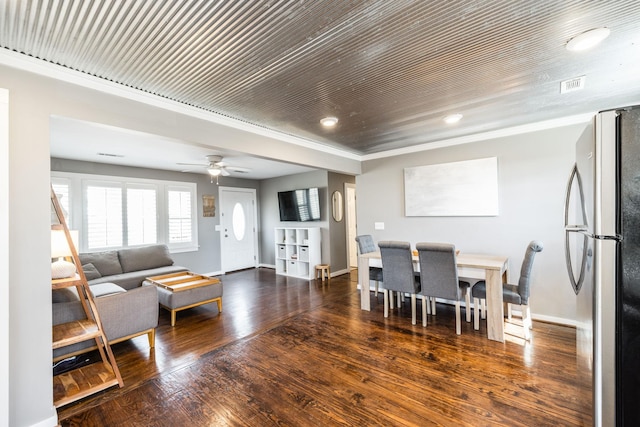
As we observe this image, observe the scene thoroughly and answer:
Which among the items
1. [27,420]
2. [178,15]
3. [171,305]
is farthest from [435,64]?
[171,305]

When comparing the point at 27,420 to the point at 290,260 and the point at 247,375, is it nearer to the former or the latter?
the point at 247,375

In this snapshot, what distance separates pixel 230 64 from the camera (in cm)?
189

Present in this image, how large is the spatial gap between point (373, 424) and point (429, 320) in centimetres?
200

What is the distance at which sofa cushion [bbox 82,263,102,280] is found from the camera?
4133 millimetres

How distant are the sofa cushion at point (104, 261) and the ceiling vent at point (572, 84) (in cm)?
616

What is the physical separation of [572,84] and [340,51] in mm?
2026

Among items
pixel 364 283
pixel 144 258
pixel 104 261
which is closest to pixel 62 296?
pixel 104 261

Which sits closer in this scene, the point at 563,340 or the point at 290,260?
the point at 563,340

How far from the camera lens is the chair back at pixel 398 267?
10.8 ft

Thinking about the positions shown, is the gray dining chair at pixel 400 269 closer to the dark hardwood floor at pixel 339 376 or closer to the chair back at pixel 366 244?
the dark hardwood floor at pixel 339 376

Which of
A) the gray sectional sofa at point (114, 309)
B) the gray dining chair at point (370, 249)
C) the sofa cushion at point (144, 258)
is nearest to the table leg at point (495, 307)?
the gray dining chair at point (370, 249)

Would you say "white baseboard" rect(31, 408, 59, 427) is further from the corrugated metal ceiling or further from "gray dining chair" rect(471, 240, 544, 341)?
"gray dining chair" rect(471, 240, 544, 341)

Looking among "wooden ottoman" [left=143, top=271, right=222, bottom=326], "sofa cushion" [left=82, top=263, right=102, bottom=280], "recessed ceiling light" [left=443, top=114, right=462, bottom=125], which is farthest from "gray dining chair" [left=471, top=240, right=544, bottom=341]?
"sofa cushion" [left=82, top=263, right=102, bottom=280]

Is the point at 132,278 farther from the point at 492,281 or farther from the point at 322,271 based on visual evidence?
the point at 492,281
